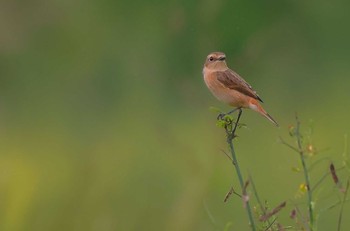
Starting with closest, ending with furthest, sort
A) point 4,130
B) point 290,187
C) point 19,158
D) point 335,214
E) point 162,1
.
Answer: point 335,214 → point 290,187 → point 19,158 → point 4,130 → point 162,1

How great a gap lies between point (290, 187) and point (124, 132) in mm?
880

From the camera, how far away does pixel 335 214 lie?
3.24 metres

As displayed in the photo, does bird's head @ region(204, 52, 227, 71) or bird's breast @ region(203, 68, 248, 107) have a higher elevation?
bird's head @ region(204, 52, 227, 71)

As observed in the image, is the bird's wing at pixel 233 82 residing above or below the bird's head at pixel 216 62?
below

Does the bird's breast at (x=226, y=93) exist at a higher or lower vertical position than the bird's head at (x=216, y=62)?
lower

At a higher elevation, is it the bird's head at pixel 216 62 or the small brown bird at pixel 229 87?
the bird's head at pixel 216 62

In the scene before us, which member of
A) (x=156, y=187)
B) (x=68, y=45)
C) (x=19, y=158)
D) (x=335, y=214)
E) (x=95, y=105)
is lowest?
(x=335, y=214)

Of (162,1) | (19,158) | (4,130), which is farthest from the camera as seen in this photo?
(162,1)

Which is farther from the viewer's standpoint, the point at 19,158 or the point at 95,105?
the point at 95,105

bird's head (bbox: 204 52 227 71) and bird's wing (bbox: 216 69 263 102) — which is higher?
bird's head (bbox: 204 52 227 71)

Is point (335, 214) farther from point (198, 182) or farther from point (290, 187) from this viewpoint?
point (198, 182)

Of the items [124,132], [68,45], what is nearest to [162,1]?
[68,45]

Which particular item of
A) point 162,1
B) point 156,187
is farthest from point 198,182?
point 162,1

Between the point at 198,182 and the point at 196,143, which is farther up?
the point at 196,143
